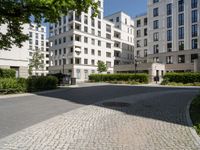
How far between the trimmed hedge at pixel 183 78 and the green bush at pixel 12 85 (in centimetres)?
2270

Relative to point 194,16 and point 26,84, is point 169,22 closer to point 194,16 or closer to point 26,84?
point 194,16

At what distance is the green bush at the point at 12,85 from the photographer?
15966 mm

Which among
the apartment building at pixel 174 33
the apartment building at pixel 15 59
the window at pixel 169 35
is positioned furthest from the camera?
the window at pixel 169 35

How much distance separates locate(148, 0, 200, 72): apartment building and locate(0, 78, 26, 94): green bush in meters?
42.3

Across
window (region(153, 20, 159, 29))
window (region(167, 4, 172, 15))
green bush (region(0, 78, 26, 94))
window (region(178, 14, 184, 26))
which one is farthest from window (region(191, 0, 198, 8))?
green bush (region(0, 78, 26, 94))

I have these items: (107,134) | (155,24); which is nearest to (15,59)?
(107,134)

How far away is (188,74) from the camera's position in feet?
103

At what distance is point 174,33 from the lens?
53938 millimetres

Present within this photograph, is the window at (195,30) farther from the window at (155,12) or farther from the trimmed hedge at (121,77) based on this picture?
the trimmed hedge at (121,77)

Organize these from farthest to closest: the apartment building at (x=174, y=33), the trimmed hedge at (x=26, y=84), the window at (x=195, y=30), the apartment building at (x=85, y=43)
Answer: the apartment building at (x=85, y=43), the apartment building at (x=174, y=33), the window at (x=195, y=30), the trimmed hedge at (x=26, y=84)

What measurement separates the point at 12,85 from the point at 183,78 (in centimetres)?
2465

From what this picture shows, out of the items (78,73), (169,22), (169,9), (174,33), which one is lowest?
(78,73)

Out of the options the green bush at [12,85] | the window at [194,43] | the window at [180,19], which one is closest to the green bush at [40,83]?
the green bush at [12,85]

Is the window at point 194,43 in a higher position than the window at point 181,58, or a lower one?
higher
